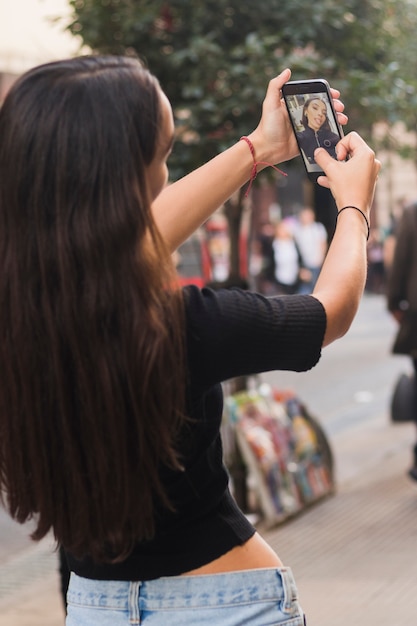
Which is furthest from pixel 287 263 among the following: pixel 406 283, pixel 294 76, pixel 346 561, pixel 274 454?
pixel 346 561

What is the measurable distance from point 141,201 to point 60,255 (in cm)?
14

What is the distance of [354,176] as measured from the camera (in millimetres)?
2156

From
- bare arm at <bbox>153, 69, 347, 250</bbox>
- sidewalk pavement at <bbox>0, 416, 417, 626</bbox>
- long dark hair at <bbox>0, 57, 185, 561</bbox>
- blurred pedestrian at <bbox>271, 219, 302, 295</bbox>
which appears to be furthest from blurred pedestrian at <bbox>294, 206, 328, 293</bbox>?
long dark hair at <bbox>0, 57, 185, 561</bbox>

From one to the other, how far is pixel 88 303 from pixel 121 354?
9 centimetres

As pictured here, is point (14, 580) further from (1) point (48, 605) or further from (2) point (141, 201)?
(2) point (141, 201)

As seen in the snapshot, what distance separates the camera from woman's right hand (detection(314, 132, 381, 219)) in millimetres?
2143

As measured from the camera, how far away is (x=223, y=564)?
6.61 feet

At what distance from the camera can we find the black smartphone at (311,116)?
7.70 ft

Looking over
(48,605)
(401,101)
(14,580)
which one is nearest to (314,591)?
(48,605)

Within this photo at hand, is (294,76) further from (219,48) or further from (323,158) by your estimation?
(323,158)

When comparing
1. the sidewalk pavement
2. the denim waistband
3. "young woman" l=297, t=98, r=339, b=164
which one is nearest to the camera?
the denim waistband

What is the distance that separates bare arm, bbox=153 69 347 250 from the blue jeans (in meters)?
0.68

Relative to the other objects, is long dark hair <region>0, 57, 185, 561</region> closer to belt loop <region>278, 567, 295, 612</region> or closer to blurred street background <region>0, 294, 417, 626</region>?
belt loop <region>278, 567, 295, 612</region>

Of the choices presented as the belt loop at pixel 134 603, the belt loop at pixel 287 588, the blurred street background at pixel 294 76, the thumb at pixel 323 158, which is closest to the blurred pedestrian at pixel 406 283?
the blurred street background at pixel 294 76
